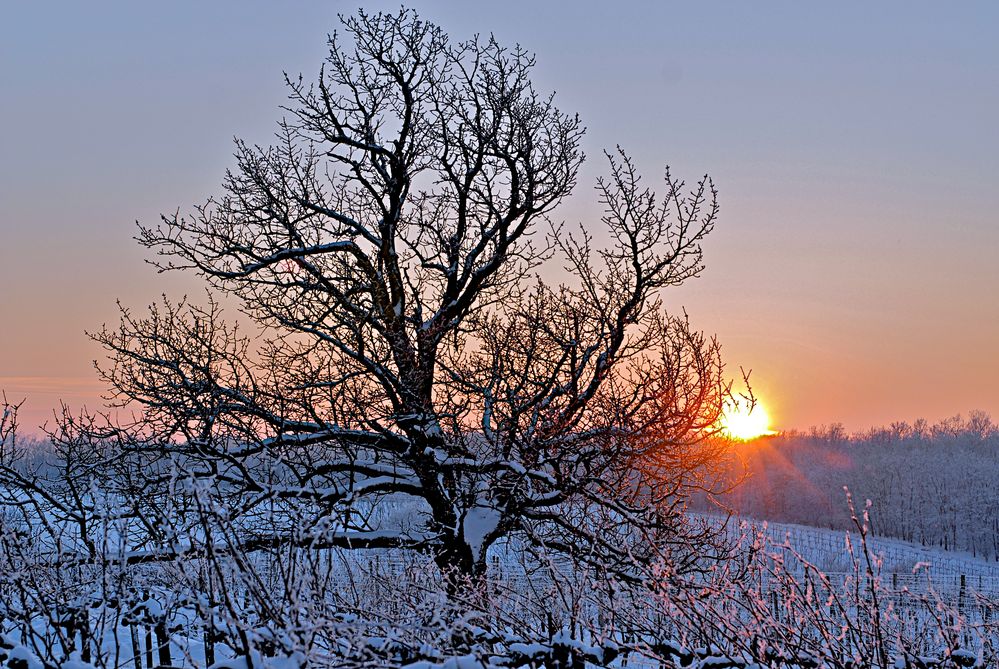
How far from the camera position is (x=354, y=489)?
988cm

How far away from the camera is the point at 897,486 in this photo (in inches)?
2931

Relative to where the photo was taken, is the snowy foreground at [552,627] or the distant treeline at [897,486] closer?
the snowy foreground at [552,627]

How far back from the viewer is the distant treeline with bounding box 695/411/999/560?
6712 cm

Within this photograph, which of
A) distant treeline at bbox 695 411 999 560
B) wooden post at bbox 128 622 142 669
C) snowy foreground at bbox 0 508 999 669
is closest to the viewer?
snowy foreground at bbox 0 508 999 669

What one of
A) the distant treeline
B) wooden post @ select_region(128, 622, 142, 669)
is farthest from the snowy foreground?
the distant treeline

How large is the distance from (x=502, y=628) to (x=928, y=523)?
245 feet

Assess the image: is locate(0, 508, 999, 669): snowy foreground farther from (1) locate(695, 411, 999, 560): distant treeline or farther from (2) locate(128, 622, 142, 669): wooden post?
(1) locate(695, 411, 999, 560): distant treeline

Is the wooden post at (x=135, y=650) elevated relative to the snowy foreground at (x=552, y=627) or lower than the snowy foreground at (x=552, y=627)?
lower

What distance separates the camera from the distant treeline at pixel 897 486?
67.1m

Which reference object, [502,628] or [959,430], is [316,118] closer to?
[502,628]

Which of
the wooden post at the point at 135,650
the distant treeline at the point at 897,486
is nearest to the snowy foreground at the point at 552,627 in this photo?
the wooden post at the point at 135,650

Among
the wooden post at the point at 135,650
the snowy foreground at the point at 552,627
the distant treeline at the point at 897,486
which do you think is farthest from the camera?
the distant treeline at the point at 897,486

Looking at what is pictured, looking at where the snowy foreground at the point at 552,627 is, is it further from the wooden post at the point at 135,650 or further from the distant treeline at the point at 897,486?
the distant treeline at the point at 897,486

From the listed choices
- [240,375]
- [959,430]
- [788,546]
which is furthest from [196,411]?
[959,430]
